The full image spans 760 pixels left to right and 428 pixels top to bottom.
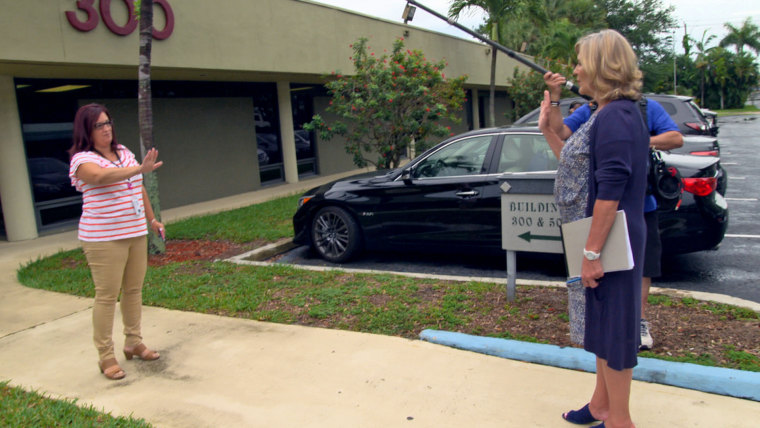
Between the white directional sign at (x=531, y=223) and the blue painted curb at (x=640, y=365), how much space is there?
0.86 metres

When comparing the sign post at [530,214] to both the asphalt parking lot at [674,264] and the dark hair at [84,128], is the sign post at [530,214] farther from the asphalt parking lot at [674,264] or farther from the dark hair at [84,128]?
the dark hair at [84,128]

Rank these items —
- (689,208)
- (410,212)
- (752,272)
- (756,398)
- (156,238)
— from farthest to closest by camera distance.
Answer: (156,238) < (410,212) < (752,272) < (689,208) < (756,398)

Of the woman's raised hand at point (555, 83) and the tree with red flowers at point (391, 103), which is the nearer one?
the woman's raised hand at point (555, 83)

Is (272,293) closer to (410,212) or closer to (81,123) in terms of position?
(410,212)

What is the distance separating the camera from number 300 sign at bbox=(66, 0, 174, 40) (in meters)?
8.73

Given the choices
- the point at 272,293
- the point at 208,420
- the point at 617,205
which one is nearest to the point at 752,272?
the point at 617,205

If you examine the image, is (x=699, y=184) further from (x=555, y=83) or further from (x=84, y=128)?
(x=84, y=128)

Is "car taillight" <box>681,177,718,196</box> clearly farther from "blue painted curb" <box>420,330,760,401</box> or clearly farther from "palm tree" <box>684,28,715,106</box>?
"palm tree" <box>684,28,715,106</box>

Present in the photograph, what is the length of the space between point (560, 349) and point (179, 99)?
35.3 feet

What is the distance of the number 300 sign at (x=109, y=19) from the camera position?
8.73 meters

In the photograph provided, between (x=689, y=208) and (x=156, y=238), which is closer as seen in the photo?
(x=689, y=208)

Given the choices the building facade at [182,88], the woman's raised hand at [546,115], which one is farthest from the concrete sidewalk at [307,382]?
the building facade at [182,88]

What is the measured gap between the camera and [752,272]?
593 centimetres

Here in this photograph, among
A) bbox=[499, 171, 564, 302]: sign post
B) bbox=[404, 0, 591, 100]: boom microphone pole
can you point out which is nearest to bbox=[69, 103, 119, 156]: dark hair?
bbox=[499, 171, 564, 302]: sign post
